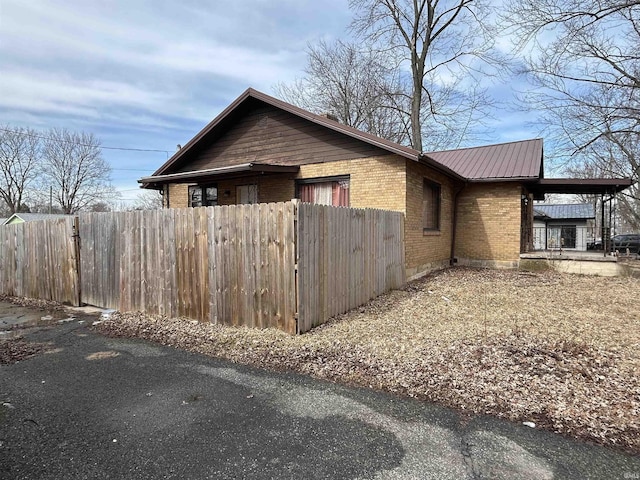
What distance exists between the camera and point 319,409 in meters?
3.46

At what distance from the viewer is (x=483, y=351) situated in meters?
4.63

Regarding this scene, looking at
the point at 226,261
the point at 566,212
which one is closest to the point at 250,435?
the point at 226,261

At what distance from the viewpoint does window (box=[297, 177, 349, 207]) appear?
424 inches

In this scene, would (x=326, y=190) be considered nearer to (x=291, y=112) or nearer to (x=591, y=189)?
(x=291, y=112)

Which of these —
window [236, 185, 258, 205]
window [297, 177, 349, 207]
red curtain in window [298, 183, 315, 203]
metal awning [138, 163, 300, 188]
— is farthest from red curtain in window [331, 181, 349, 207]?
window [236, 185, 258, 205]

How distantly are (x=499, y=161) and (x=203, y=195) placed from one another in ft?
37.2

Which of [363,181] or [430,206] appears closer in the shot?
[363,181]

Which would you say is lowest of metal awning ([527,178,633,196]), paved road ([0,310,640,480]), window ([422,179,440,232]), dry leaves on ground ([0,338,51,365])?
dry leaves on ground ([0,338,51,365])

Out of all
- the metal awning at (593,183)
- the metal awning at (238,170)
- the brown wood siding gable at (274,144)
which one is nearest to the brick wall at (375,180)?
the brown wood siding gable at (274,144)

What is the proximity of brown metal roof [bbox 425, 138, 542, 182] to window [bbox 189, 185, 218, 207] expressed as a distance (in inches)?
353

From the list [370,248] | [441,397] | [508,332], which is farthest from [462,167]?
[441,397]

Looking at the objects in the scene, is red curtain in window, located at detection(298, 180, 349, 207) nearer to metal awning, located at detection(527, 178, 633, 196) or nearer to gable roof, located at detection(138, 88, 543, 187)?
gable roof, located at detection(138, 88, 543, 187)

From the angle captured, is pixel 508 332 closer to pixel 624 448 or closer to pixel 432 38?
pixel 624 448

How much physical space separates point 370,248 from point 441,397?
4336mm
